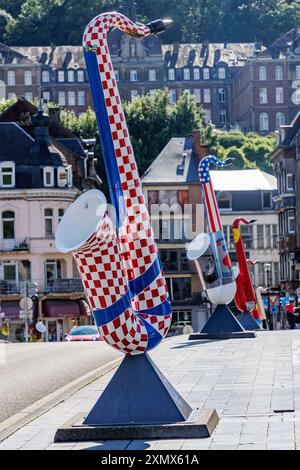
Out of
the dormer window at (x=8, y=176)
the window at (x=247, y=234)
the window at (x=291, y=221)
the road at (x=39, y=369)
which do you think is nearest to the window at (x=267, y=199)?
the window at (x=247, y=234)

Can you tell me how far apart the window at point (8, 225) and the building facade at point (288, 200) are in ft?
65.3

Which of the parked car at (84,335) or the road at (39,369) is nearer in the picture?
the road at (39,369)

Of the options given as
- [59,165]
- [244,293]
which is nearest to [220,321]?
[244,293]

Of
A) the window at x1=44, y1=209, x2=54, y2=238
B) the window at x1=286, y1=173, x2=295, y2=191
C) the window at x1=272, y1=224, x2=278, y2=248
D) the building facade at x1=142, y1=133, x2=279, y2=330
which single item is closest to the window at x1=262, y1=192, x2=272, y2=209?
the building facade at x1=142, y1=133, x2=279, y2=330

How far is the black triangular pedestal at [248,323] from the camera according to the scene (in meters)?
46.4

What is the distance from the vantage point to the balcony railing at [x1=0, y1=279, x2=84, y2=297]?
3297 inches

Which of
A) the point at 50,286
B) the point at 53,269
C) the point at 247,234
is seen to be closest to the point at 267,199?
the point at 247,234

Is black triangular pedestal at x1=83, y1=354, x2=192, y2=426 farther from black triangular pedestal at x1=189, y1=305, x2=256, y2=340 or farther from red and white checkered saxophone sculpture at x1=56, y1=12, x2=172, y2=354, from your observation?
black triangular pedestal at x1=189, y1=305, x2=256, y2=340

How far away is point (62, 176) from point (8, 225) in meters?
3.97

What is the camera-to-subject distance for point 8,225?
85562 millimetres

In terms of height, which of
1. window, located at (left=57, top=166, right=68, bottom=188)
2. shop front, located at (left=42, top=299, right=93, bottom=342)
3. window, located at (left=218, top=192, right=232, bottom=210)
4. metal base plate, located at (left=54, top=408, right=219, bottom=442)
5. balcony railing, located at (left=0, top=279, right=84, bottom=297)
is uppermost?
metal base plate, located at (left=54, top=408, right=219, bottom=442)

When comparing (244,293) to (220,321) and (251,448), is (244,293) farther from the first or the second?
(251,448)

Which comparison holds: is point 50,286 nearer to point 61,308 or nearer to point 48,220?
point 61,308

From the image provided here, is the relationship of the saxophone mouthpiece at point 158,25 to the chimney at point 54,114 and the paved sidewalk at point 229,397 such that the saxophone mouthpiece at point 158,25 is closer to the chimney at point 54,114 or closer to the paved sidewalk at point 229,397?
the paved sidewalk at point 229,397
